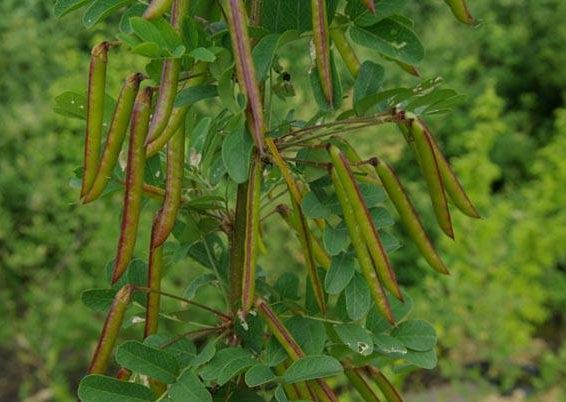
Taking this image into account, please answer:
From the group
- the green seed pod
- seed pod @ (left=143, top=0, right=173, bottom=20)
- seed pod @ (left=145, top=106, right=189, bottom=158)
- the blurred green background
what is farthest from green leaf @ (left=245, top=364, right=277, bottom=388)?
the blurred green background

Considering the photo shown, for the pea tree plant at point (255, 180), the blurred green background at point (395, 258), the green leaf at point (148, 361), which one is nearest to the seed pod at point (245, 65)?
the pea tree plant at point (255, 180)

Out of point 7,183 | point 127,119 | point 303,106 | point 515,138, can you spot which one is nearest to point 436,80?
point 127,119

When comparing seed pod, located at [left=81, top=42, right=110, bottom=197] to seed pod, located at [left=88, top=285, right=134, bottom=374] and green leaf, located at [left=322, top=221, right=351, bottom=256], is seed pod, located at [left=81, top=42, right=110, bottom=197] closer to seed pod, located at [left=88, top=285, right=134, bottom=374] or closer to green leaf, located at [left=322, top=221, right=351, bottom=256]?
seed pod, located at [left=88, top=285, right=134, bottom=374]

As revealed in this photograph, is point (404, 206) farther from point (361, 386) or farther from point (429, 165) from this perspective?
point (361, 386)

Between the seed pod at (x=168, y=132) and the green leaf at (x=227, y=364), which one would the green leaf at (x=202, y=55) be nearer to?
the seed pod at (x=168, y=132)

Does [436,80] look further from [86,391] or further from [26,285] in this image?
[26,285]
